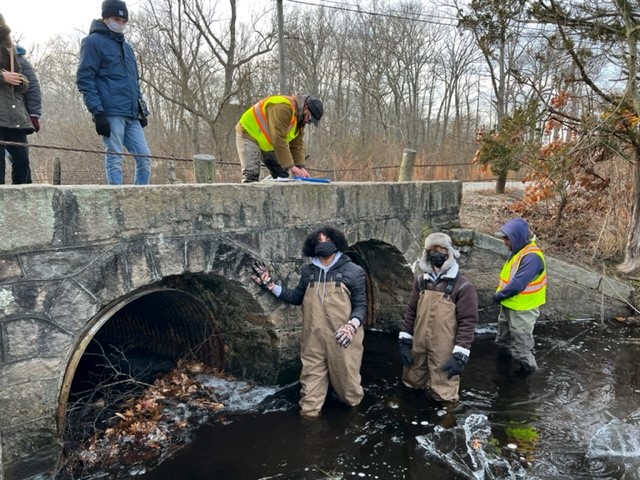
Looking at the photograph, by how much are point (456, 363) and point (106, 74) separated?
4305 millimetres

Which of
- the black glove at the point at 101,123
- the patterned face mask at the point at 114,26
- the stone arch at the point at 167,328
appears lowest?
the stone arch at the point at 167,328

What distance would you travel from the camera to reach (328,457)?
160 inches

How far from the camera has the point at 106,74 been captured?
4.78 m

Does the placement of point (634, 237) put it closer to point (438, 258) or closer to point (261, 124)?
point (438, 258)

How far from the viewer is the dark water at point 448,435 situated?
391cm

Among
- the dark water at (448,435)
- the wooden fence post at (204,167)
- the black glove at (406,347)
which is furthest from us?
the wooden fence post at (204,167)

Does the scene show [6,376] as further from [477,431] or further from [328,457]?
[477,431]

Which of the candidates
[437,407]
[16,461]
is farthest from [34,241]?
[437,407]

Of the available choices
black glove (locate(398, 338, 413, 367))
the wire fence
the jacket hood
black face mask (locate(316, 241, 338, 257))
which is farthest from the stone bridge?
the wire fence

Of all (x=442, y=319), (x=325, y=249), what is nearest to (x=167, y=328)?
(x=325, y=249)

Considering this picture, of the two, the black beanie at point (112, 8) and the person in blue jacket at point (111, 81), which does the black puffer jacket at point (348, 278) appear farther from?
the black beanie at point (112, 8)

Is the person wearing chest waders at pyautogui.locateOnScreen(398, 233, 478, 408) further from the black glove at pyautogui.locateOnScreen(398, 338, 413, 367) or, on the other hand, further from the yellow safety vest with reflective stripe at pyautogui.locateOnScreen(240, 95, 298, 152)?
the yellow safety vest with reflective stripe at pyautogui.locateOnScreen(240, 95, 298, 152)

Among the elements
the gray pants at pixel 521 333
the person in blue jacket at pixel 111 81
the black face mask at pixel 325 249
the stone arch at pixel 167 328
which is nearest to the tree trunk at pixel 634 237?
the gray pants at pixel 521 333

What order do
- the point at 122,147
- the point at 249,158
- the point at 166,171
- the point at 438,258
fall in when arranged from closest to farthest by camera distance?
the point at 438,258 → the point at 122,147 → the point at 249,158 → the point at 166,171
